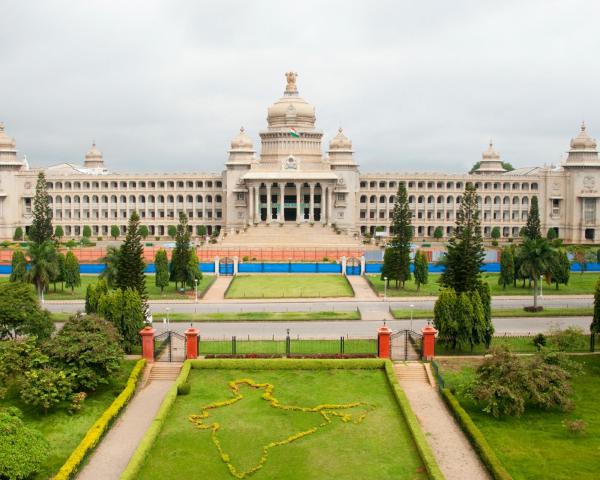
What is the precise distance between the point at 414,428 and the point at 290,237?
59378mm

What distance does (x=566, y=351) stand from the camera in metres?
34.3

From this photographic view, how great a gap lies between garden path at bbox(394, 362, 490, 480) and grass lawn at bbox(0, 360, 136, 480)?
1234cm

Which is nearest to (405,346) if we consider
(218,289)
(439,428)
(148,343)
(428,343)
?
(428,343)

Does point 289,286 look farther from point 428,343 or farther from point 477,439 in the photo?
point 477,439

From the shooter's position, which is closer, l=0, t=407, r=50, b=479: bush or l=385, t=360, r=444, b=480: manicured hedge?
l=0, t=407, r=50, b=479: bush

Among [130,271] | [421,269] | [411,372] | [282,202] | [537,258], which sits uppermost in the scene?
[282,202]

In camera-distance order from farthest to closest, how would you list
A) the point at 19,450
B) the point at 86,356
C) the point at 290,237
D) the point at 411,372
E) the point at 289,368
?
the point at 290,237, the point at 289,368, the point at 411,372, the point at 86,356, the point at 19,450

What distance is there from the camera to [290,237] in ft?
277

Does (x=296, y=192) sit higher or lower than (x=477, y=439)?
higher

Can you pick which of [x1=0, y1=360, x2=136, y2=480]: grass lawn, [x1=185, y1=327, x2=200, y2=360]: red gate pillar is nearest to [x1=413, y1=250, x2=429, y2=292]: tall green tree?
[x1=185, y1=327, x2=200, y2=360]: red gate pillar

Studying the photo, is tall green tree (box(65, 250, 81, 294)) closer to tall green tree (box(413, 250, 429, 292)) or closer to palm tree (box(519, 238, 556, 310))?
tall green tree (box(413, 250, 429, 292))

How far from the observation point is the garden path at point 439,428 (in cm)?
2325

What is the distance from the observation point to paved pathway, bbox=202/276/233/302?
52.5m

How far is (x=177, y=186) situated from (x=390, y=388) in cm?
7756
